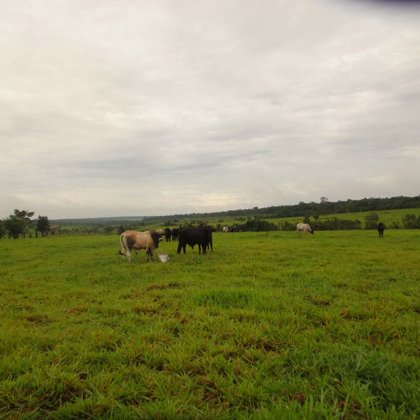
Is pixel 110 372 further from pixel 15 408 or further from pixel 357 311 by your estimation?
pixel 357 311

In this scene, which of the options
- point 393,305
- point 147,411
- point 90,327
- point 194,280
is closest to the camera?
point 147,411

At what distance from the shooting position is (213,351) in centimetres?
488

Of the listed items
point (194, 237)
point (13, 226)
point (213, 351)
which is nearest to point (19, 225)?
point (13, 226)

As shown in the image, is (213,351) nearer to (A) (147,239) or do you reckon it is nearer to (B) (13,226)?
(A) (147,239)

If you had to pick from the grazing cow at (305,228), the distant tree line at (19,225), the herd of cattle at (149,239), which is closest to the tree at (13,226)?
the distant tree line at (19,225)

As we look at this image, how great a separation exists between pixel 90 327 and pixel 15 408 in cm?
249

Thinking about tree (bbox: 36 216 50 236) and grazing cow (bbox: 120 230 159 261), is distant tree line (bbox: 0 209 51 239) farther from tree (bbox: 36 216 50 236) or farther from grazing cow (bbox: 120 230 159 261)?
grazing cow (bbox: 120 230 159 261)

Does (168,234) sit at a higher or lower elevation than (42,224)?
lower

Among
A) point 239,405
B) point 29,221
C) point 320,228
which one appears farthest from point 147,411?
point 29,221

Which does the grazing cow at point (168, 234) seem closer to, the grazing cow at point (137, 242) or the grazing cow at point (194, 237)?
the grazing cow at point (194, 237)

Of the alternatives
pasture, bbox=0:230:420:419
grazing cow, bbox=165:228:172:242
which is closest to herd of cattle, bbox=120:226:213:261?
pasture, bbox=0:230:420:419

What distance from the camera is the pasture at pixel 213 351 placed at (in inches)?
140

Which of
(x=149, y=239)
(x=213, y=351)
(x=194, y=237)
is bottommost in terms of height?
(x=213, y=351)

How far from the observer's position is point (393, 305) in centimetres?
723
